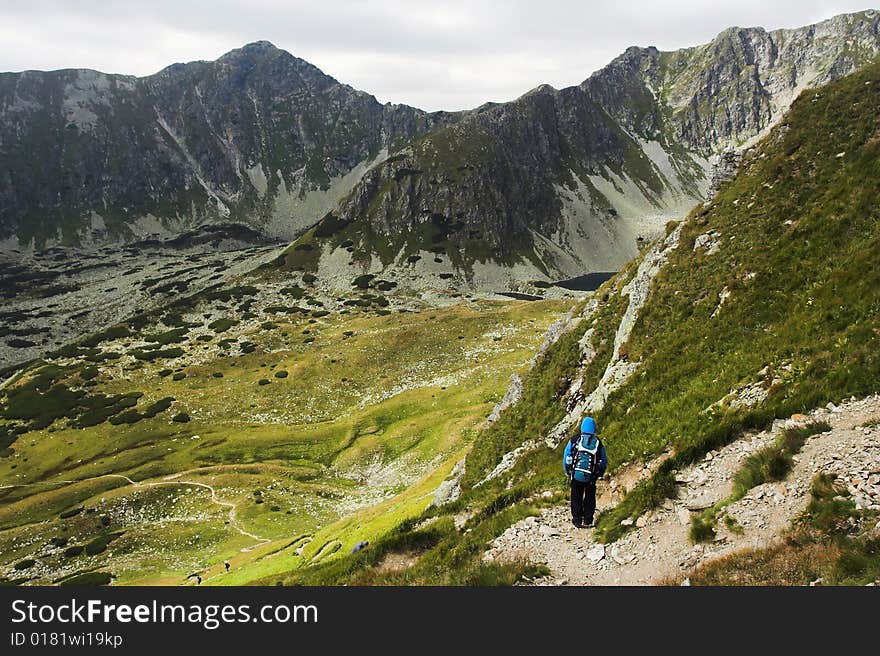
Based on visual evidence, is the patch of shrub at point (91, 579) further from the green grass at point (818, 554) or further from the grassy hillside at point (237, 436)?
the green grass at point (818, 554)

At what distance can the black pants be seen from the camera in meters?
14.2

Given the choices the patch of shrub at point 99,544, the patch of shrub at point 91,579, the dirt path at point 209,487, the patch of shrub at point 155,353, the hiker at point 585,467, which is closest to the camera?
the hiker at point 585,467

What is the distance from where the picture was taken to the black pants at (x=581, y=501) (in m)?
14.2

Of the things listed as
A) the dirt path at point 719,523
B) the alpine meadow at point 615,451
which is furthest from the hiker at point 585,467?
the dirt path at point 719,523

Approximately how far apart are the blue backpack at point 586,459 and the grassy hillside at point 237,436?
21.5 meters

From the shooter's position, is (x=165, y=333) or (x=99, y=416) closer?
(x=99, y=416)

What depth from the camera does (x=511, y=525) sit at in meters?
Answer: 15.7

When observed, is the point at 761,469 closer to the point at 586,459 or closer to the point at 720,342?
the point at 586,459

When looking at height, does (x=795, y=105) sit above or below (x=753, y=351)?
above

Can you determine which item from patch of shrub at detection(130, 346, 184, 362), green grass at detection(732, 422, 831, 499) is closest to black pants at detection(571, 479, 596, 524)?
green grass at detection(732, 422, 831, 499)
